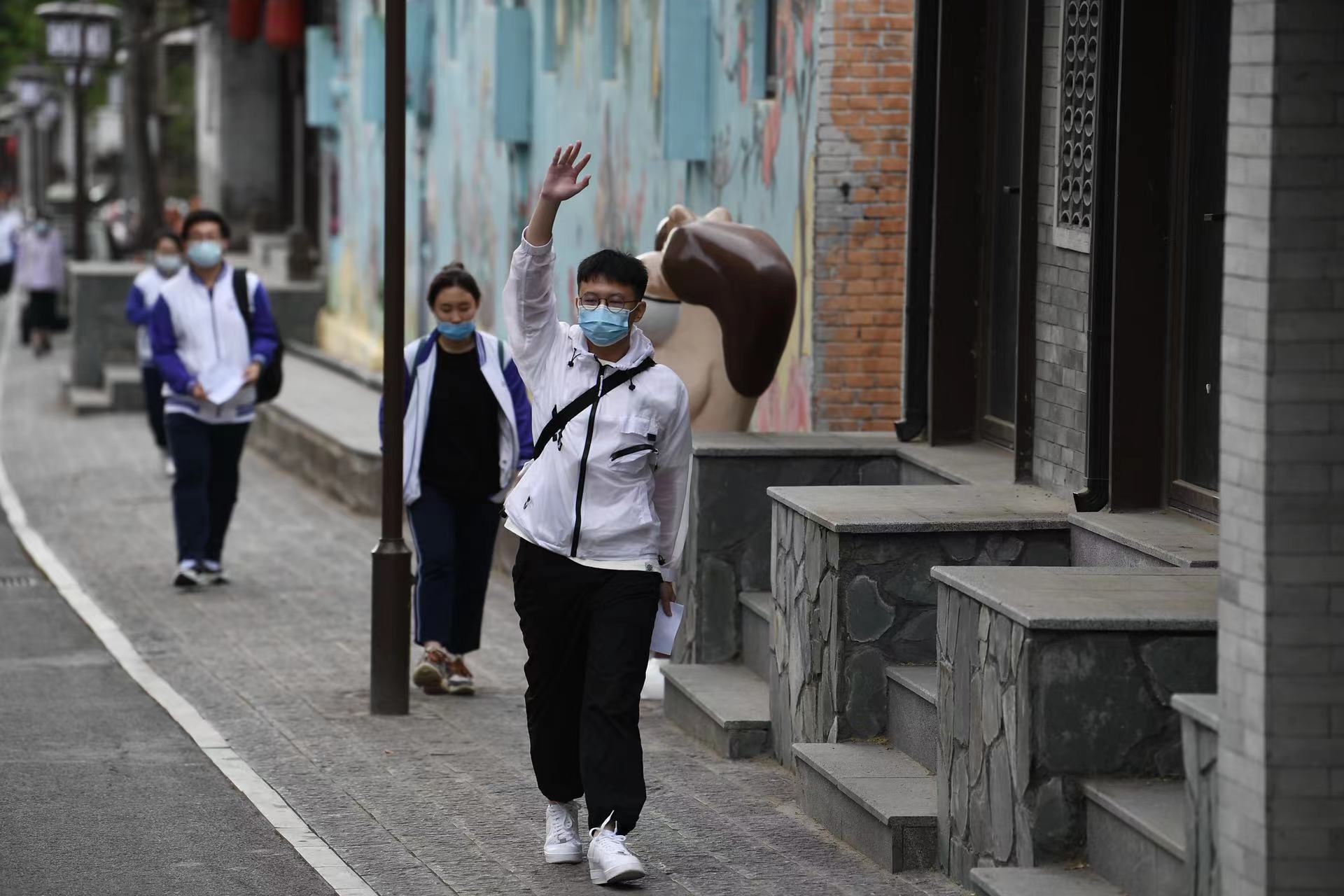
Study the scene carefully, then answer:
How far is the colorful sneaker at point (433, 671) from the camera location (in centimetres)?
1062

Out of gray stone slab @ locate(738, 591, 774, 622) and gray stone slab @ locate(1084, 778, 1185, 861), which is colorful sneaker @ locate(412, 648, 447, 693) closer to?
gray stone slab @ locate(738, 591, 774, 622)

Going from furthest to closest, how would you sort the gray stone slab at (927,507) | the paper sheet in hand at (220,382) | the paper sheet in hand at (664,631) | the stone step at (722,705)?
the paper sheet in hand at (220,382) → the stone step at (722,705) → the gray stone slab at (927,507) → the paper sheet in hand at (664,631)

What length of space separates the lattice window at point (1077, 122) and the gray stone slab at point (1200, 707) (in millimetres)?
2826

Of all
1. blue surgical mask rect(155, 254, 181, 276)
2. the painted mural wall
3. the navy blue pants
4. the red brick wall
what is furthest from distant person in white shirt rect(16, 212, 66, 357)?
the navy blue pants

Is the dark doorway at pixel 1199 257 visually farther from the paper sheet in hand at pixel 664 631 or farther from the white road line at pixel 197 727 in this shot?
the white road line at pixel 197 727

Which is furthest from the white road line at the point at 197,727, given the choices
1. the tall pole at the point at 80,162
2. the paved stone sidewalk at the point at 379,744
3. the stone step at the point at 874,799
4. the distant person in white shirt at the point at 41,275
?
the distant person in white shirt at the point at 41,275

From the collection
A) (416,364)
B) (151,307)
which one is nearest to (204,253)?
(416,364)

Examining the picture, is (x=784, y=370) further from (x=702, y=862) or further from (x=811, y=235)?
(x=702, y=862)

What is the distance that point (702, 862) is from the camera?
783 centimetres

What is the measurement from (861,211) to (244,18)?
63.7 feet

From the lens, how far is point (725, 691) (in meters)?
9.84

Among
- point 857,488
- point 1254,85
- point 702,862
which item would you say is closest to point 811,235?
point 857,488

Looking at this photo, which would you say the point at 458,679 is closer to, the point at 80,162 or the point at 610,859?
the point at 610,859

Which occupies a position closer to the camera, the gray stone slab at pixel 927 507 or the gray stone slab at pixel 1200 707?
the gray stone slab at pixel 1200 707
